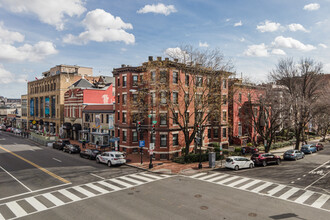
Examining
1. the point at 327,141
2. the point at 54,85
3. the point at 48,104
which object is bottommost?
the point at 327,141

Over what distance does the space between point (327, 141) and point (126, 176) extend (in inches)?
2216

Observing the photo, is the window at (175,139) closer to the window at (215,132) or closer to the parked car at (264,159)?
the window at (215,132)

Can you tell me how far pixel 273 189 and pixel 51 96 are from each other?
67008 mm

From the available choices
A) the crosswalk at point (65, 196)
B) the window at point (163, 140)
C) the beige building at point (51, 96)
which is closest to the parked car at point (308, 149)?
the window at point (163, 140)

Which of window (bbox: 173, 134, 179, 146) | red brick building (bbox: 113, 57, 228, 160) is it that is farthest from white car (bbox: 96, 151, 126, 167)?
window (bbox: 173, 134, 179, 146)

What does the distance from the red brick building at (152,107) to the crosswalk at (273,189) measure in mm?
10064

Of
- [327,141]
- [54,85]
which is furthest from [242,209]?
[54,85]

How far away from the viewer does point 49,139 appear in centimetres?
5275

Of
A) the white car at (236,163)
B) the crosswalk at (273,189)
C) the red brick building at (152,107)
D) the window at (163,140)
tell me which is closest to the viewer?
the crosswalk at (273,189)

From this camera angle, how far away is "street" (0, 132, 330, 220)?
14812mm

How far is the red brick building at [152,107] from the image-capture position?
3183 centimetres

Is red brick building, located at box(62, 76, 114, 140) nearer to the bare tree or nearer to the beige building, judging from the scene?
the beige building

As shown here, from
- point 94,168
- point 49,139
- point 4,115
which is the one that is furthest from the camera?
point 4,115

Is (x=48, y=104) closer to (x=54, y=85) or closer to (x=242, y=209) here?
(x=54, y=85)
